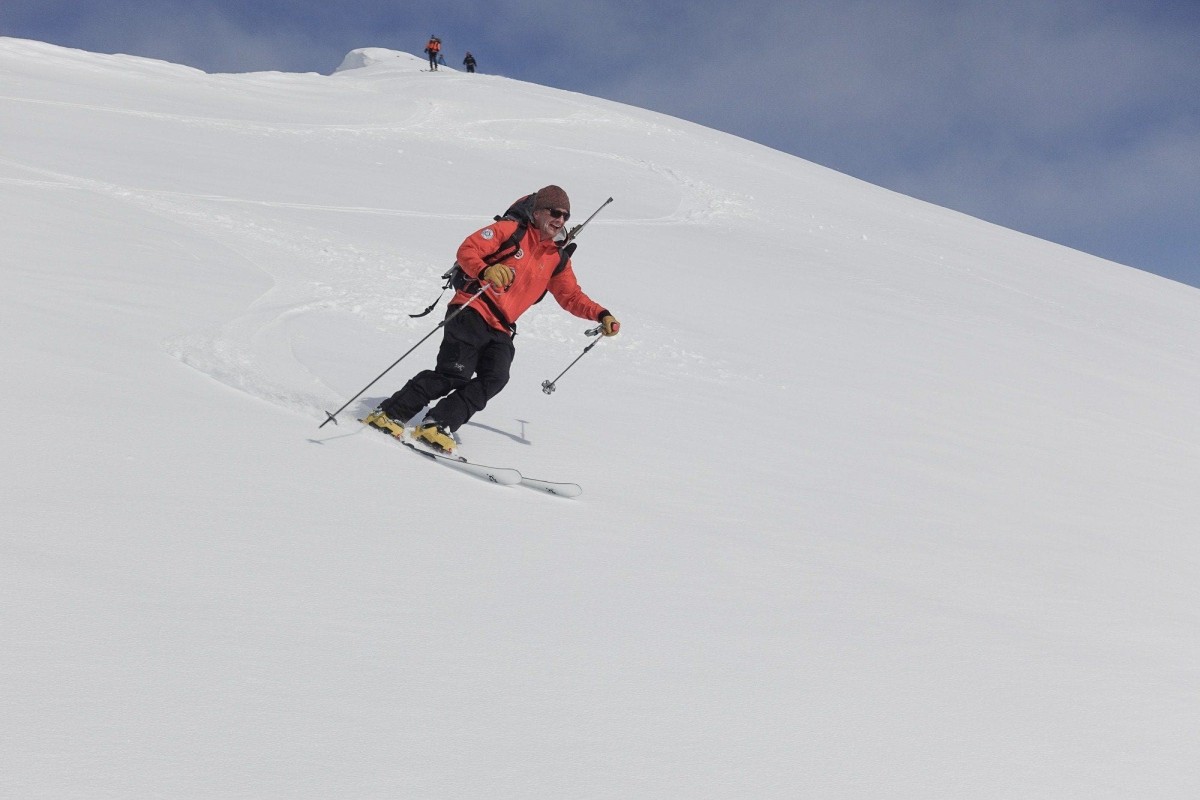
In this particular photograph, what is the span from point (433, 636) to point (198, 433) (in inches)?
60.0

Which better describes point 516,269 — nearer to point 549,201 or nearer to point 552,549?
point 549,201

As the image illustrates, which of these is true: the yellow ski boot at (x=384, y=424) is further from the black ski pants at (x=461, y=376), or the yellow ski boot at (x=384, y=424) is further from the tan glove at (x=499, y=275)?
the tan glove at (x=499, y=275)

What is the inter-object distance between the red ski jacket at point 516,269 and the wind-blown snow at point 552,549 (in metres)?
0.68

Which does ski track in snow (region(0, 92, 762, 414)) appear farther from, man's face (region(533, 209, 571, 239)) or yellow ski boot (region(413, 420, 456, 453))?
man's face (region(533, 209, 571, 239))

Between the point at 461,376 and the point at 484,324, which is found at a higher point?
the point at 484,324

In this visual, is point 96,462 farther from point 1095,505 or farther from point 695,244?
point 695,244

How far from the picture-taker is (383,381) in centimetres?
496

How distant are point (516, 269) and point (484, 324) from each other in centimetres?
31

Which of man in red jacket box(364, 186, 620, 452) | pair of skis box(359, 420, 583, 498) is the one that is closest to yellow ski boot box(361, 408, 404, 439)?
man in red jacket box(364, 186, 620, 452)

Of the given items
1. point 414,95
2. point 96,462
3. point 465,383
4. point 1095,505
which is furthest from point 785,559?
point 414,95

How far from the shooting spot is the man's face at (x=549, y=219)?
4199 millimetres

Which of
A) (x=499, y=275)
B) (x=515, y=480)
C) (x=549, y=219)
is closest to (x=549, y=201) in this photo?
(x=549, y=219)

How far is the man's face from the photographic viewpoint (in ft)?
13.8

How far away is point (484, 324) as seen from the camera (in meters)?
4.23
